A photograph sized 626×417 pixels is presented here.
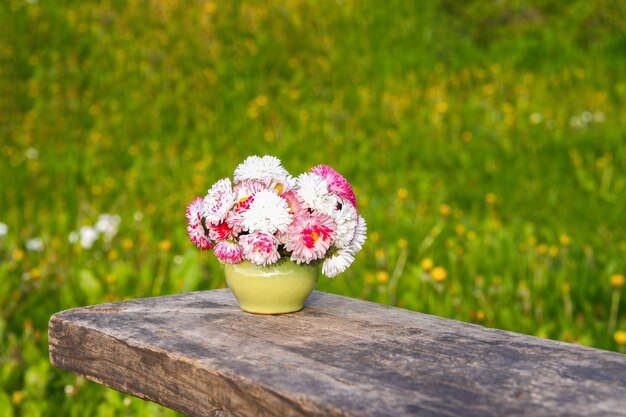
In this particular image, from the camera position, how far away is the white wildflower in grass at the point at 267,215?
71.2 inches

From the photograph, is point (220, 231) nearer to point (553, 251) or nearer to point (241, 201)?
Answer: point (241, 201)

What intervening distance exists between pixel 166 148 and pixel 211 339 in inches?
177

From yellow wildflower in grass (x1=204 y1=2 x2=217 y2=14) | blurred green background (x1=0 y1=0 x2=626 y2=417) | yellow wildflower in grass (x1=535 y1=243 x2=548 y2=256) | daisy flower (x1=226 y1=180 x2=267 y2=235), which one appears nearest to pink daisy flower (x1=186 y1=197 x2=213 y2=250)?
daisy flower (x1=226 y1=180 x2=267 y2=235)

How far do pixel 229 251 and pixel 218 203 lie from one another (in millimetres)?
110

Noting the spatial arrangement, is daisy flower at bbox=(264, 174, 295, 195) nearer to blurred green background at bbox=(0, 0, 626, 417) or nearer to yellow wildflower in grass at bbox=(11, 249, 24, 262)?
blurred green background at bbox=(0, 0, 626, 417)

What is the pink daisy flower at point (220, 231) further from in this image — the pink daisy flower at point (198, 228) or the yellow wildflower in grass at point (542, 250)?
the yellow wildflower in grass at point (542, 250)

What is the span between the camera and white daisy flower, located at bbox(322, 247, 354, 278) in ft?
6.18

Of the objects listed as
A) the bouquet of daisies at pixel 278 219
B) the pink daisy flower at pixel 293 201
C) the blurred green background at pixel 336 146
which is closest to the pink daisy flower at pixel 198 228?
the bouquet of daisies at pixel 278 219

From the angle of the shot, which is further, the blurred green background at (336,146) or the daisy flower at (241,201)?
the blurred green background at (336,146)

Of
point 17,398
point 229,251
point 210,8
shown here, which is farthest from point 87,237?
point 210,8

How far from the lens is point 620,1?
850 centimetres

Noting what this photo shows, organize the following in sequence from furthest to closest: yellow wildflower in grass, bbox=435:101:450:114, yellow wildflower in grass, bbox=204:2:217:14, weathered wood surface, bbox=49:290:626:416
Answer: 1. yellow wildflower in grass, bbox=204:2:217:14
2. yellow wildflower in grass, bbox=435:101:450:114
3. weathered wood surface, bbox=49:290:626:416

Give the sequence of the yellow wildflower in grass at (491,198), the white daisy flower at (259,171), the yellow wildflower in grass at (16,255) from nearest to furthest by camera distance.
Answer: the white daisy flower at (259,171), the yellow wildflower in grass at (16,255), the yellow wildflower in grass at (491,198)

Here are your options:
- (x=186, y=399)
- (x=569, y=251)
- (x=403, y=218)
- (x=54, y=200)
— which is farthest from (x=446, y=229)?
(x=186, y=399)
